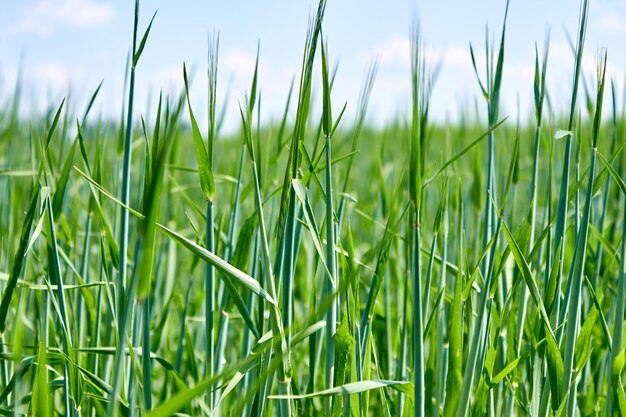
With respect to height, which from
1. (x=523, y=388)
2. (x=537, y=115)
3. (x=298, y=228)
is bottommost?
(x=523, y=388)

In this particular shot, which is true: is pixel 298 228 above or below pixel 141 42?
below

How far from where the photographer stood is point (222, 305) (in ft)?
2.23

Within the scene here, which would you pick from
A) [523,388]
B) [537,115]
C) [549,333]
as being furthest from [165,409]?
[523,388]

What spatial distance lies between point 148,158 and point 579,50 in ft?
1.20

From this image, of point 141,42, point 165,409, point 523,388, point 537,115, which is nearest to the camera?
point 165,409

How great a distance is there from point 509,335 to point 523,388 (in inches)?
8.7

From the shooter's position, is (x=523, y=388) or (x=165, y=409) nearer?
(x=165, y=409)

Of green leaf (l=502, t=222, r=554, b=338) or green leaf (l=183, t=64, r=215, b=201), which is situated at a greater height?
green leaf (l=183, t=64, r=215, b=201)

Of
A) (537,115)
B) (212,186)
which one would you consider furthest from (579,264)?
(212,186)

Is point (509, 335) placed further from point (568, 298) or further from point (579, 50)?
point (579, 50)

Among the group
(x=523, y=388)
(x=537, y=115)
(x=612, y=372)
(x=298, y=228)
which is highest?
(x=537, y=115)

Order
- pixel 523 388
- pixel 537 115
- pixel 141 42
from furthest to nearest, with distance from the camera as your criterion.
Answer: pixel 523 388, pixel 537 115, pixel 141 42

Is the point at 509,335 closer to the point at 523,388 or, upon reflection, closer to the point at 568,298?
the point at 568,298

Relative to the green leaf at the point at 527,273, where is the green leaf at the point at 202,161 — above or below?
above
